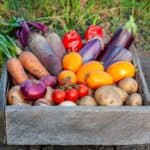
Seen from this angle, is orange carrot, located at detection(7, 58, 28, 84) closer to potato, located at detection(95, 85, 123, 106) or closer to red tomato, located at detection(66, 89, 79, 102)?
red tomato, located at detection(66, 89, 79, 102)

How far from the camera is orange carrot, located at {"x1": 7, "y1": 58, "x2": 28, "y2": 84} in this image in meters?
2.89

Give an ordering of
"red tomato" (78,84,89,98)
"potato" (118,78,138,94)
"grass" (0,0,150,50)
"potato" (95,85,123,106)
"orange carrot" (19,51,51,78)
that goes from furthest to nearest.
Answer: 1. "grass" (0,0,150,50)
2. "orange carrot" (19,51,51,78)
3. "potato" (118,78,138,94)
4. "red tomato" (78,84,89,98)
5. "potato" (95,85,123,106)

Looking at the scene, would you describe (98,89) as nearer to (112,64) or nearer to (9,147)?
(112,64)

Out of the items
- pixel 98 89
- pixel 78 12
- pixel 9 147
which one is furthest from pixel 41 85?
pixel 78 12

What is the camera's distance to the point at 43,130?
245 centimetres

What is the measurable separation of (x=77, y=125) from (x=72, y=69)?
592 mm

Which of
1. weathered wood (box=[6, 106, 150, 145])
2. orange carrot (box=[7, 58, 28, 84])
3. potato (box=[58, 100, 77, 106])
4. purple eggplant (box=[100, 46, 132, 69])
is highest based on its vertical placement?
purple eggplant (box=[100, 46, 132, 69])

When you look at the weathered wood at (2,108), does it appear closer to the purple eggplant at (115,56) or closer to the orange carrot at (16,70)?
the orange carrot at (16,70)

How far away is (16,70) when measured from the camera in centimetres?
291

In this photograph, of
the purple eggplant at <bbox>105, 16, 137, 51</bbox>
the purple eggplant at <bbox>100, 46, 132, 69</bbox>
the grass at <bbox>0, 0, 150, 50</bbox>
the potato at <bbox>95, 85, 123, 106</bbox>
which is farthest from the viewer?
the grass at <bbox>0, 0, 150, 50</bbox>

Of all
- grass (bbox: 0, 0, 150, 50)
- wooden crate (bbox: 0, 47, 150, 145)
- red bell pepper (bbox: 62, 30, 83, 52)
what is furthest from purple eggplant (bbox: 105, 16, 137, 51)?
grass (bbox: 0, 0, 150, 50)

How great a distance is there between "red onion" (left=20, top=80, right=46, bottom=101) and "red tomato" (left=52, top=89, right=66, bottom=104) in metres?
0.07

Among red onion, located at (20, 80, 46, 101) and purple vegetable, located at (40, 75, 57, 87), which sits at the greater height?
purple vegetable, located at (40, 75, 57, 87)

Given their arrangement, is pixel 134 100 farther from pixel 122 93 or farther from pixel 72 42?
pixel 72 42
